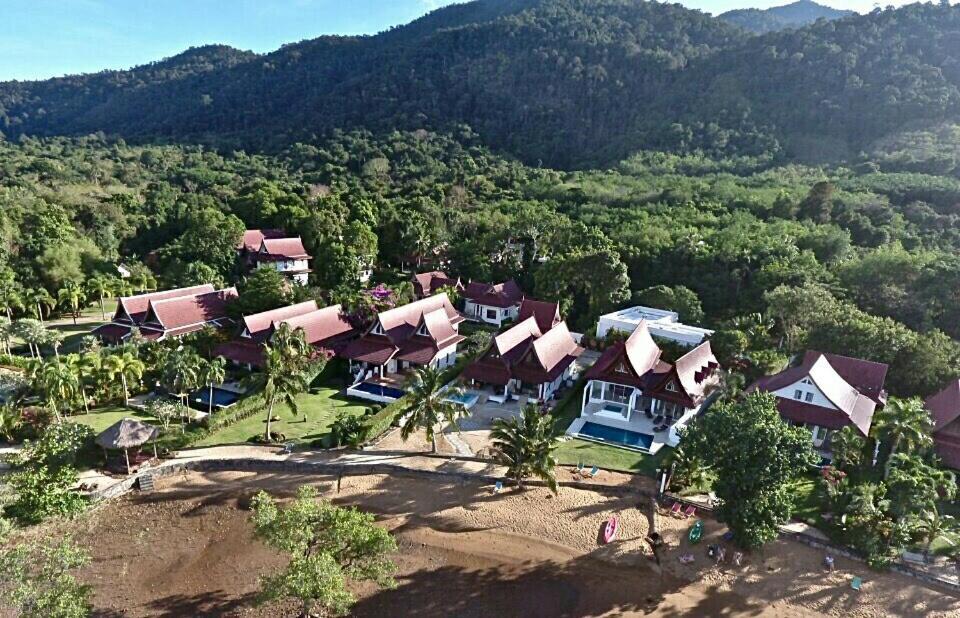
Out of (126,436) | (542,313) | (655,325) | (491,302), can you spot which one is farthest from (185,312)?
(655,325)

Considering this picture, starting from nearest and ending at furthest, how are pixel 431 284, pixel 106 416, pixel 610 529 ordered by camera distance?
pixel 610 529 → pixel 106 416 → pixel 431 284

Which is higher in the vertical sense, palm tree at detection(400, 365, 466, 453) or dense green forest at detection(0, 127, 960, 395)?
dense green forest at detection(0, 127, 960, 395)

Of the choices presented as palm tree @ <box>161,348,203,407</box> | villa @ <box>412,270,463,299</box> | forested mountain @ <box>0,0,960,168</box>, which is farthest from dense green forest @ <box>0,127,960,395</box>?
palm tree @ <box>161,348,203,407</box>

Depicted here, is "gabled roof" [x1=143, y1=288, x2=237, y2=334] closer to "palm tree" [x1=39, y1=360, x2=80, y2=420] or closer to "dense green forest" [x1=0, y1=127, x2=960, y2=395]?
"dense green forest" [x1=0, y1=127, x2=960, y2=395]

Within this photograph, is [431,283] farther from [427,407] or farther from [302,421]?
[427,407]

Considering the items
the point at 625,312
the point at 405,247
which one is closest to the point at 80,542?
the point at 625,312

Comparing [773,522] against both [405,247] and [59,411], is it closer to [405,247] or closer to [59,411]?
[59,411]
